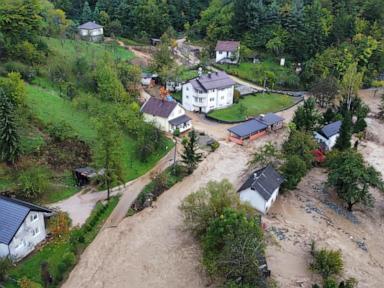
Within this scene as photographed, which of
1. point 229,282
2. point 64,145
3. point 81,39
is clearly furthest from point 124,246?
point 81,39

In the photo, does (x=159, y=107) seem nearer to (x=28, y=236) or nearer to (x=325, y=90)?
(x=28, y=236)

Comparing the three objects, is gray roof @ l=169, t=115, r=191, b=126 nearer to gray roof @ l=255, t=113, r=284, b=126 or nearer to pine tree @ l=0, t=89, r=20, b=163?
gray roof @ l=255, t=113, r=284, b=126

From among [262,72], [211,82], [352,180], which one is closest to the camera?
[352,180]

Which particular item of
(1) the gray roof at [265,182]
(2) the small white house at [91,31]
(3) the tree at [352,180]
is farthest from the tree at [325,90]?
(2) the small white house at [91,31]

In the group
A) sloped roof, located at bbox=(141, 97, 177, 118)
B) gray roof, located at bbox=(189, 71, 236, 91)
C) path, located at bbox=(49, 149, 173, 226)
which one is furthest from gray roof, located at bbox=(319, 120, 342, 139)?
path, located at bbox=(49, 149, 173, 226)

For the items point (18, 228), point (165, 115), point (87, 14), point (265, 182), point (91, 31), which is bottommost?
point (265, 182)

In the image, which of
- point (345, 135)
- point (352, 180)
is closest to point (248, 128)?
point (345, 135)
